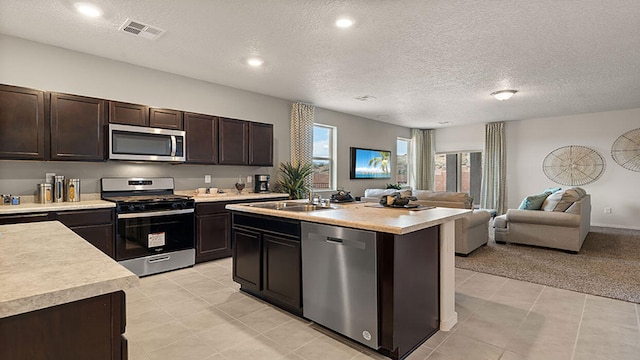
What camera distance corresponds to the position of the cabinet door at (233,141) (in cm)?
464

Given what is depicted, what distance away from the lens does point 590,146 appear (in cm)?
718

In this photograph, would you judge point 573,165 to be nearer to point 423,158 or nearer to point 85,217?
point 423,158

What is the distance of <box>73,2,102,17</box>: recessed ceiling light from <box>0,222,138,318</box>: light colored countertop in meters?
2.20

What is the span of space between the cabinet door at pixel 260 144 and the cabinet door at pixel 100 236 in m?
2.15

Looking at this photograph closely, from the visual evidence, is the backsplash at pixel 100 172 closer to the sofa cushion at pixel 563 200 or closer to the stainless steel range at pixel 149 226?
the stainless steel range at pixel 149 226

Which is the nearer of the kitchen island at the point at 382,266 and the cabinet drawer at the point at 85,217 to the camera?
the kitchen island at the point at 382,266

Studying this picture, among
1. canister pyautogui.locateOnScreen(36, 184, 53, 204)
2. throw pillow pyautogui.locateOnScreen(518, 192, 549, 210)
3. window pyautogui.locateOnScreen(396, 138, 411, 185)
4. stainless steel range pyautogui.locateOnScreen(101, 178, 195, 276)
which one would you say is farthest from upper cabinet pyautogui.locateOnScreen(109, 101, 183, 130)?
window pyautogui.locateOnScreen(396, 138, 411, 185)

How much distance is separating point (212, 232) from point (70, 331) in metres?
3.47

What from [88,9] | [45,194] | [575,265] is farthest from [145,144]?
[575,265]

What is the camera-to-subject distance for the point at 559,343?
2.22 m

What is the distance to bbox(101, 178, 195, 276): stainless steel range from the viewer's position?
11.4 ft

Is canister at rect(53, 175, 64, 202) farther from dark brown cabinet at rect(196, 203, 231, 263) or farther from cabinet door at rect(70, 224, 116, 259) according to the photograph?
dark brown cabinet at rect(196, 203, 231, 263)

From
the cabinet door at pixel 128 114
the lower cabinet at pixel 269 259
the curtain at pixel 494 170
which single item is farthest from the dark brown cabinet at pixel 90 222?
the curtain at pixel 494 170

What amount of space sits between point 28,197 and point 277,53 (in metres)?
3.13
